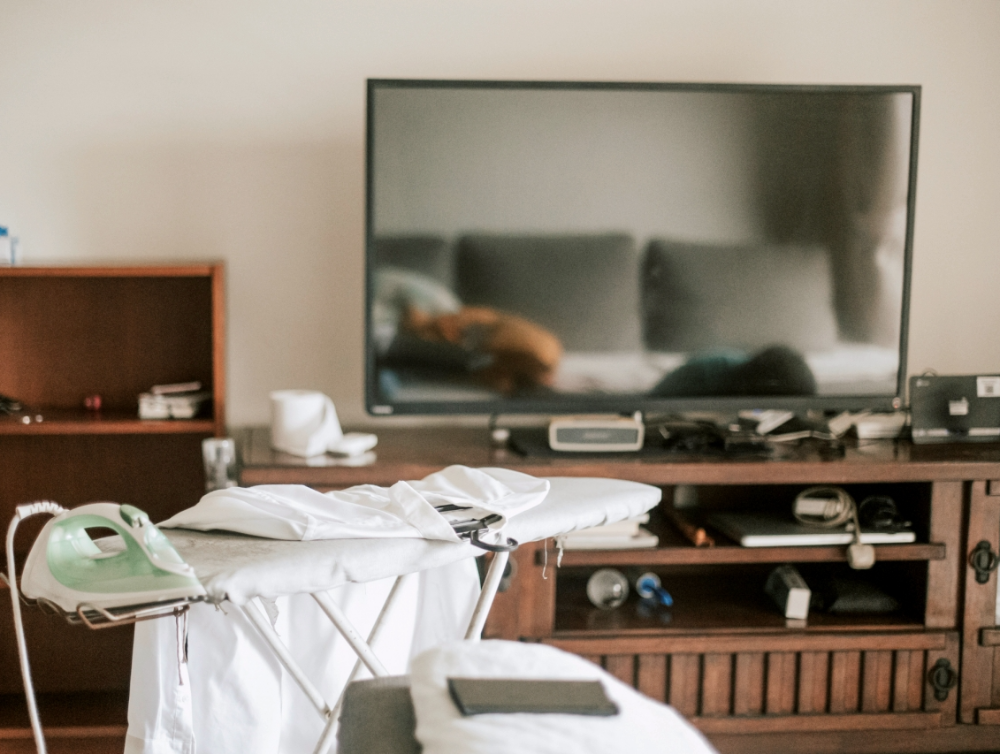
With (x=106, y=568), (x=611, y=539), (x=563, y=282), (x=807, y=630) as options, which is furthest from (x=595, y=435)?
(x=106, y=568)

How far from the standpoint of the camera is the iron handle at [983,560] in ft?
6.35

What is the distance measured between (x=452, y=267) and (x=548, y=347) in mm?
275

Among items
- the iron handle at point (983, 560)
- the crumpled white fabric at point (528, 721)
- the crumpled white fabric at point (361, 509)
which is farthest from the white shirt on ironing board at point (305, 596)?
the iron handle at point (983, 560)

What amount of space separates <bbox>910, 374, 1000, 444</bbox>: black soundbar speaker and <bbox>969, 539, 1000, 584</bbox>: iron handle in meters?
0.27

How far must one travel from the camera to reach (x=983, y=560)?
1.94m

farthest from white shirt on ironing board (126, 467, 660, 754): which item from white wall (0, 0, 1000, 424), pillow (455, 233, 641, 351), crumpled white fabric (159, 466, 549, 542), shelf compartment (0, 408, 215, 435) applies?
white wall (0, 0, 1000, 424)

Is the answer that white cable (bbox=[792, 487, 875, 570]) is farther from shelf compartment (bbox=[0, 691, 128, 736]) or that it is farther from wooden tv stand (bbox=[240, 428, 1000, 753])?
shelf compartment (bbox=[0, 691, 128, 736])

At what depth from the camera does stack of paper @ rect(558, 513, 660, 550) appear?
189cm

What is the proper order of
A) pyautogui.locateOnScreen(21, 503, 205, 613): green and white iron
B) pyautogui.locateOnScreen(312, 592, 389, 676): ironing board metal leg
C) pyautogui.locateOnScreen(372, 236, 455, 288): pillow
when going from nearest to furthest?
pyautogui.locateOnScreen(21, 503, 205, 613): green and white iron
pyautogui.locateOnScreen(312, 592, 389, 676): ironing board metal leg
pyautogui.locateOnScreen(372, 236, 455, 288): pillow

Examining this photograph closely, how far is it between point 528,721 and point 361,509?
0.50 meters

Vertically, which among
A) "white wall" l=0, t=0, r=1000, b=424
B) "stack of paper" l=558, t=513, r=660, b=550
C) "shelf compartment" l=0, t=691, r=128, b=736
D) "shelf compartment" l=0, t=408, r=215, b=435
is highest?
"white wall" l=0, t=0, r=1000, b=424

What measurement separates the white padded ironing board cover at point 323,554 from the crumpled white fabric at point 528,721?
0.18m

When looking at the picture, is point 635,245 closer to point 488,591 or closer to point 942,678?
point 488,591

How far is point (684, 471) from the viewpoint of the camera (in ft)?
6.14
